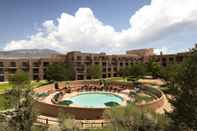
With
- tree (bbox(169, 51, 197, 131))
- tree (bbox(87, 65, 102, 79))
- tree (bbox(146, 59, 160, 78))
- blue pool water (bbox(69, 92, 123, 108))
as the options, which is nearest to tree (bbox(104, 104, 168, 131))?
tree (bbox(169, 51, 197, 131))

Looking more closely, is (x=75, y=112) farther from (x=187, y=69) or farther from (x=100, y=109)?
(x=187, y=69)

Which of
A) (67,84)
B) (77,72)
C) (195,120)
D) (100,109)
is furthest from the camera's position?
(77,72)

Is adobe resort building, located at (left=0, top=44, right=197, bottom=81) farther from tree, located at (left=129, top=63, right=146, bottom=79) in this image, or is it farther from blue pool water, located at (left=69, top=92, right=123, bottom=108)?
blue pool water, located at (left=69, top=92, right=123, bottom=108)

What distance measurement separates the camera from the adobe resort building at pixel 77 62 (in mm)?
70812

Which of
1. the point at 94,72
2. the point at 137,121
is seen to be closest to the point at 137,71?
the point at 94,72

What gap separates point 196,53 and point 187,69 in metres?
1.24

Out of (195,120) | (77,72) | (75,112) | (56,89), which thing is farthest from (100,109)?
(77,72)

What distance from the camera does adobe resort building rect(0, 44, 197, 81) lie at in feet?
232

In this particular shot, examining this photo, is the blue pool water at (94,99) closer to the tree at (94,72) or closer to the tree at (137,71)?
the tree at (94,72)

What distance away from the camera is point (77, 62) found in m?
76.9

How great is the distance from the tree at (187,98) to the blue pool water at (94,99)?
1007 inches

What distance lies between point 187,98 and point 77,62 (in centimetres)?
6296

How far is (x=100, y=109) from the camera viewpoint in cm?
2775

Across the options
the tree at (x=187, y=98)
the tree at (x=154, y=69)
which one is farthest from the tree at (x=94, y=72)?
the tree at (x=187, y=98)
